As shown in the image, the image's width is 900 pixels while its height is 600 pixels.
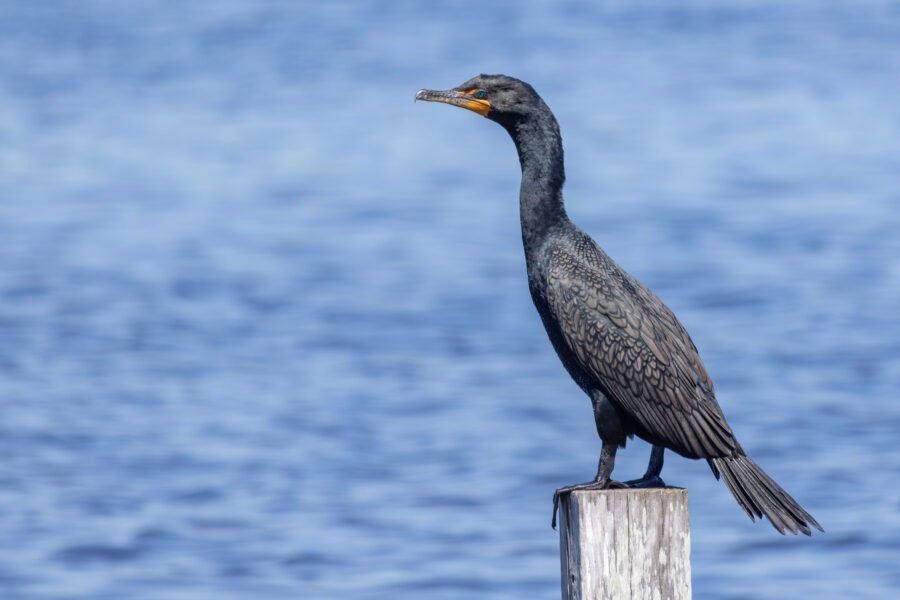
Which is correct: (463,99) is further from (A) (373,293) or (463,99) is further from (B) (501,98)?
(A) (373,293)

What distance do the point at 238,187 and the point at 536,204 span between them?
1783 cm

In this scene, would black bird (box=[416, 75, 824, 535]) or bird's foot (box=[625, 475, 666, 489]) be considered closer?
bird's foot (box=[625, 475, 666, 489])

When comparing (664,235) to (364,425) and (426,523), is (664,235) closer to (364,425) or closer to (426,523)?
(364,425)

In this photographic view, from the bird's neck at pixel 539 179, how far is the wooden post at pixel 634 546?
149cm

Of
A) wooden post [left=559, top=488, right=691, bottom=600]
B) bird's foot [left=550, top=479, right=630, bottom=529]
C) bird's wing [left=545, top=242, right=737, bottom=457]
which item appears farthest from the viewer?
bird's wing [left=545, top=242, right=737, bottom=457]

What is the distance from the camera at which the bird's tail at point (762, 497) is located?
5.77 m

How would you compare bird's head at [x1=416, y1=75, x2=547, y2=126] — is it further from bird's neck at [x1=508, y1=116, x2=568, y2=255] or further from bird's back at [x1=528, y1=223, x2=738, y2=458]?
bird's back at [x1=528, y1=223, x2=738, y2=458]

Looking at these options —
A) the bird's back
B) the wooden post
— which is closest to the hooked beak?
the bird's back

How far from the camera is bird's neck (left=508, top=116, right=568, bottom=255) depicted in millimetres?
6602

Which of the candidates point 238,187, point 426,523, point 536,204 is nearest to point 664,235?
point 238,187

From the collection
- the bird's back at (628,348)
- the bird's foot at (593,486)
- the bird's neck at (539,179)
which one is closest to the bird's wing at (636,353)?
the bird's back at (628,348)

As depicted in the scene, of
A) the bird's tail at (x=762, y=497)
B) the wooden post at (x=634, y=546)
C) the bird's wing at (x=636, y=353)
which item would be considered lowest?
the wooden post at (x=634, y=546)

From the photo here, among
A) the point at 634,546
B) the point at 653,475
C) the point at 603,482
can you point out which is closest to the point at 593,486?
the point at 603,482

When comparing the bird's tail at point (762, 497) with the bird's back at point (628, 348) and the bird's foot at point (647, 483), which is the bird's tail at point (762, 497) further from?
the bird's foot at point (647, 483)
